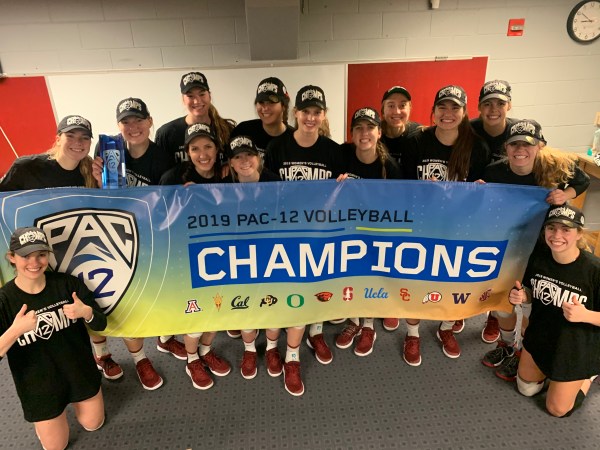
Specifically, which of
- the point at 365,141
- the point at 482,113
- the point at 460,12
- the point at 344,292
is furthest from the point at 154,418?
the point at 460,12

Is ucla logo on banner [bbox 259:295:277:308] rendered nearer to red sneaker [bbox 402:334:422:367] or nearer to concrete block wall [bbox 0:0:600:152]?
red sneaker [bbox 402:334:422:367]

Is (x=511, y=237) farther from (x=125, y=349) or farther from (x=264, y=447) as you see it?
(x=125, y=349)

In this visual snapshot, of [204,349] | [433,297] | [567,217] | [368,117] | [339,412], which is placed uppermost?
[368,117]

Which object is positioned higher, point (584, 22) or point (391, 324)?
point (584, 22)

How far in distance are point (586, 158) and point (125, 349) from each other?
4.19 metres

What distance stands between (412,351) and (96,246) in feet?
6.61

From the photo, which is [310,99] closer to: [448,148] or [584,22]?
[448,148]

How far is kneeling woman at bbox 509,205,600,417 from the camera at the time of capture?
211cm

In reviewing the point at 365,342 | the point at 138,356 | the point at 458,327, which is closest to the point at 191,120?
the point at 138,356

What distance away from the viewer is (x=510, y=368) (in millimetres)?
2625

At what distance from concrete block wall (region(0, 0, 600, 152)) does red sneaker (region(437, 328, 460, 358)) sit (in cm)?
255

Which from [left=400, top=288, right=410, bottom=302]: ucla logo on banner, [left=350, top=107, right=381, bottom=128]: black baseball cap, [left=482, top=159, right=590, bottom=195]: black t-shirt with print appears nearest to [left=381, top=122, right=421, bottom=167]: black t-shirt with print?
[left=350, top=107, right=381, bottom=128]: black baseball cap

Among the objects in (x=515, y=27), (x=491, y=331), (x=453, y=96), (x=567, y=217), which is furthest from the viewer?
(x=515, y=27)

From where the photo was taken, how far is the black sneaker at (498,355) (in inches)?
107
